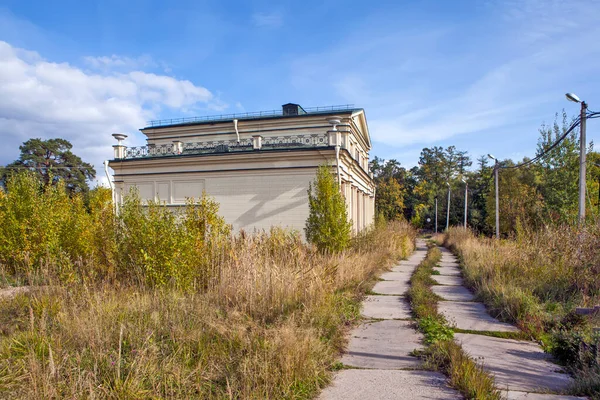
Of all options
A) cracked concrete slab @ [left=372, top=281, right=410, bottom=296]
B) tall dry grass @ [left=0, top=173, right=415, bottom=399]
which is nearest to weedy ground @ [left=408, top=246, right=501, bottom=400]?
tall dry grass @ [left=0, top=173, right=415, bottom=399]

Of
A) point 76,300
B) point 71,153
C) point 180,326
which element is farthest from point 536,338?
point 71,153

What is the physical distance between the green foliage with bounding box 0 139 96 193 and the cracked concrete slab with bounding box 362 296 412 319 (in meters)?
40.1

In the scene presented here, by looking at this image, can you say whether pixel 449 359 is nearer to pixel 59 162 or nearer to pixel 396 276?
pixel 396 276

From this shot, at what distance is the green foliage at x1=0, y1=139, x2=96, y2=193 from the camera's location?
132 ft

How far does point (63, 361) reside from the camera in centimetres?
363

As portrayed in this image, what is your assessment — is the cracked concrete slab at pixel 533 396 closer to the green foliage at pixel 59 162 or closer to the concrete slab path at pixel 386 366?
the concrete slab path at pixel 386 366

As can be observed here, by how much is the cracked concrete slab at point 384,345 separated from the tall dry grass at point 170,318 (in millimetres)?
267

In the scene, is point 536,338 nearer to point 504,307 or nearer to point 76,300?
point 504,307

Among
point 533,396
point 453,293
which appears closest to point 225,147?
point 453,293

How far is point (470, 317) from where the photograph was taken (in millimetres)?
6422

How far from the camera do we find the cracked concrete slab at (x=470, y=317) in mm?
5801

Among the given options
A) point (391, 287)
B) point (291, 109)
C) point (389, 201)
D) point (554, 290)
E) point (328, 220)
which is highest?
point (291, 109)

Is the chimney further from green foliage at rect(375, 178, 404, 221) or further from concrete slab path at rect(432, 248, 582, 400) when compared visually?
concrete slab path at rect(432, 248, 582, 400)

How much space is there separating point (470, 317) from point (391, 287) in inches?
117
